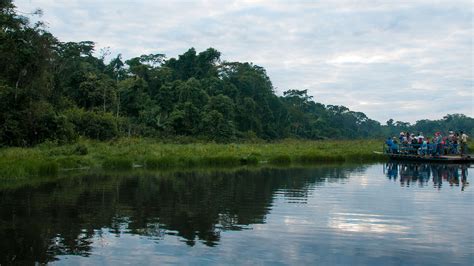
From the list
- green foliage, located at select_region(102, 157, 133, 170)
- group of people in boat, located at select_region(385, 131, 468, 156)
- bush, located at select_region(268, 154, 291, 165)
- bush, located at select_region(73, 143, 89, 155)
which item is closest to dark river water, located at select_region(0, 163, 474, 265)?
green foliage, located at select_region(102, 157, 133, 170)

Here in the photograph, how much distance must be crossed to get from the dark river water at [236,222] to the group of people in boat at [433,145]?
12.9 metres

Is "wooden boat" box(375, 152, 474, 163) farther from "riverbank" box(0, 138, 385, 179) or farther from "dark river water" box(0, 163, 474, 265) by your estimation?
"dark river water" box(0, 163, 474, 265)

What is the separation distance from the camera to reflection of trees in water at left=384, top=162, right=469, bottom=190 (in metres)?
20.0

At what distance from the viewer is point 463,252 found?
8.61m

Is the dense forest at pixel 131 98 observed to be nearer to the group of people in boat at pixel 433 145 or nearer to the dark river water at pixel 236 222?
the dark river water at pixel 236 222

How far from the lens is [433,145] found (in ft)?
105

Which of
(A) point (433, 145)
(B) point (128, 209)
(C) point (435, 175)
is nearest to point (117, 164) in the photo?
(B) point (128, 209)

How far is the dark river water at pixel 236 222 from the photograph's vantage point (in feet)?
27.2

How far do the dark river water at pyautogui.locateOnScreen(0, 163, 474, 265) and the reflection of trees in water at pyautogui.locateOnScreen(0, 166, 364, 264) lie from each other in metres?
0.03

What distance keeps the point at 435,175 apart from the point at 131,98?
128 feet

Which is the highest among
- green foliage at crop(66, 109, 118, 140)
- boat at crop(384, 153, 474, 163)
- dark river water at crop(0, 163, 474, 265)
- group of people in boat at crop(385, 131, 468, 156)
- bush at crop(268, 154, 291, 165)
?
green foliage at crop(66, 109, 118, 140)

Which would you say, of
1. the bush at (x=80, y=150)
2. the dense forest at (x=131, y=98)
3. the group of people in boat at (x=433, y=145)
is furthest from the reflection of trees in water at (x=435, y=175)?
the dense forest at (x=131, y=98)

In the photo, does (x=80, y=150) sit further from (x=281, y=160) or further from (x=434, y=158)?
(x=434, y=158)

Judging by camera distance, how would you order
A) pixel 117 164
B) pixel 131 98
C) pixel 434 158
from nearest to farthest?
pixel 117 164, pixel 434 158, pixel 131 98
